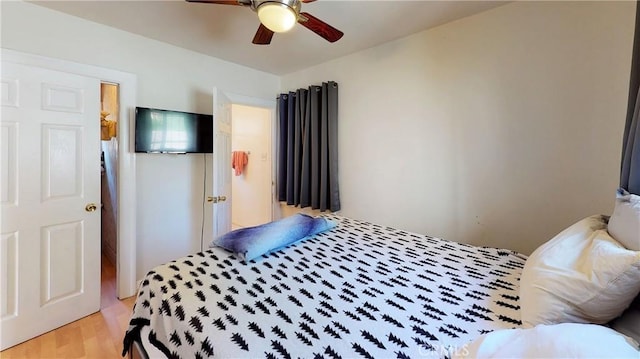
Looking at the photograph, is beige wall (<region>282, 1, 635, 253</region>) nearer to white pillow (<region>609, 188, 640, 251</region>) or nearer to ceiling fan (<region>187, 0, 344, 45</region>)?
white pillow (<region>609, 188, 640, 251</region>)

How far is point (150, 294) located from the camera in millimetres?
1312

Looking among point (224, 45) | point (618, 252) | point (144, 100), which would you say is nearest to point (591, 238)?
point (618, 252)

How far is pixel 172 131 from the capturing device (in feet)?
8.65

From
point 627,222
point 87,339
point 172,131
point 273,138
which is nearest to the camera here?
point 627,222

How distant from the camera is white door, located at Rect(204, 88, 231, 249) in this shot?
2736 millimetres

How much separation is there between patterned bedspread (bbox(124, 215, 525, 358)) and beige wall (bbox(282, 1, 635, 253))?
61cm

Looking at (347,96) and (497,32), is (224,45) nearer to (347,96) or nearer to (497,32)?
(347,96)

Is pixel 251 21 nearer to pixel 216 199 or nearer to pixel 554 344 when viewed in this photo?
pixel 216 199

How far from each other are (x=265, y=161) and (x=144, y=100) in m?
1.65

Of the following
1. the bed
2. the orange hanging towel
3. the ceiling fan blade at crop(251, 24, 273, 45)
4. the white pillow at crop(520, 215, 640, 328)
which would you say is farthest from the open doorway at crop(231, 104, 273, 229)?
the white pillow at crop(520, 215, 640, 328)

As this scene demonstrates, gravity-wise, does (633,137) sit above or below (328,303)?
above

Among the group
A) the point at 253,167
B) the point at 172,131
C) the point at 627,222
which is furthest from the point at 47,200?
the point at 627,222

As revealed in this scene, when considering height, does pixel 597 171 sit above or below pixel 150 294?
above

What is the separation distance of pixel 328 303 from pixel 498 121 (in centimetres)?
181
